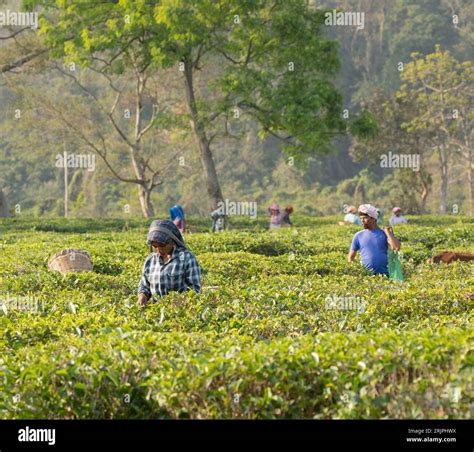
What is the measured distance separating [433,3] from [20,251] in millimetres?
54994

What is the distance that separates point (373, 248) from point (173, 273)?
4123 millimetres

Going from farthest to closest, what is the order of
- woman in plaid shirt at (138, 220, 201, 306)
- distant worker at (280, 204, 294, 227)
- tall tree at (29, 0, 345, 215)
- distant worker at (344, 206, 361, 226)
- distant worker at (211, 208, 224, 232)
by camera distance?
tall tree at (29, 0, 345, 215) < distant worker at (211, 208, 224, 232) < distant worker at (280, 204, 294, 227) < distant worker at (344, 206, 361, 226) < woman in plaid shirt at (138, 220, 201, 306)

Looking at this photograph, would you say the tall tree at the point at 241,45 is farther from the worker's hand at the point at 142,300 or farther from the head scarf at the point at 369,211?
the worker's hand at the point at 142,300

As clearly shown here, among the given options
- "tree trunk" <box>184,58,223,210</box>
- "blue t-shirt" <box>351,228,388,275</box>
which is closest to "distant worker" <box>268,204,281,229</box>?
"tree trunk" <box>184,58,223,210</box>

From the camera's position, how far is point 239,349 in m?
6.11

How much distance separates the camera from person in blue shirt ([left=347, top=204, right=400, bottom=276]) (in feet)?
39.4

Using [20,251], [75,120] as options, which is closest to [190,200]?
[75,120]

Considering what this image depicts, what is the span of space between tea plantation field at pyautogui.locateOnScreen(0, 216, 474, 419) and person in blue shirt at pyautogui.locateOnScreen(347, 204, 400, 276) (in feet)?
1.04

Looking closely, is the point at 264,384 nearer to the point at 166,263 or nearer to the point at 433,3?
the point at 166,263


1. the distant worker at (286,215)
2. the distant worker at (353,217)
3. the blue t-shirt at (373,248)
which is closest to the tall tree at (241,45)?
the distant worker at (286,215)

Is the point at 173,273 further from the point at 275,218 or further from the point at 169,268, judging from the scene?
the point at 275,218

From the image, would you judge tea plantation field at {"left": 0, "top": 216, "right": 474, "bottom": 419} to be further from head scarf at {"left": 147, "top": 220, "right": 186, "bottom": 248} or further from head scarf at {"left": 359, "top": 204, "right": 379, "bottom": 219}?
head scarf at {"left": 359, "top": 204, "right": 379, "bottom": 219}

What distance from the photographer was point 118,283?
11.8 metres

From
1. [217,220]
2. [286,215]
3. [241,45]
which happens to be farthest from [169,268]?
[241,45]
